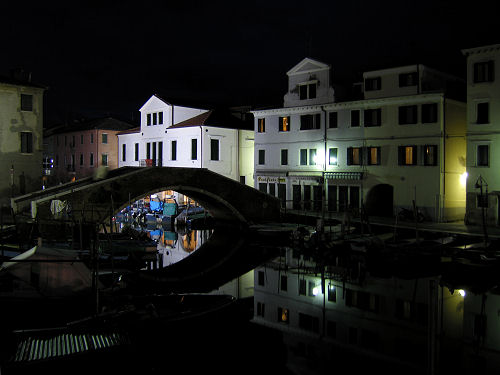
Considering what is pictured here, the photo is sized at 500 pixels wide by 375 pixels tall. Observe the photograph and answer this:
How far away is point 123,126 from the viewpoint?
2165 inches

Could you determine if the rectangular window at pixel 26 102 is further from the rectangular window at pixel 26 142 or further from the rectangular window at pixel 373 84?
the rectangular window at pixel 373 84

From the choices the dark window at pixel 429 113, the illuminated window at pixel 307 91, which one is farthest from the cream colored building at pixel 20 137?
the dark window at pixel 429 113

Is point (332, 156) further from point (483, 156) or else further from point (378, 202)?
point (483, 156)

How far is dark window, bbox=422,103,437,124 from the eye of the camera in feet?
97.3

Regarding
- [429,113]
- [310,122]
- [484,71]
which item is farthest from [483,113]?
[310,122]

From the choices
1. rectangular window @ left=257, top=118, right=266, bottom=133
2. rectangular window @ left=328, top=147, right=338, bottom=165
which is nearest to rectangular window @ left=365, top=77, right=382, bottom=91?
rectangular window @ left=328, top=147, right=338, bottom=165

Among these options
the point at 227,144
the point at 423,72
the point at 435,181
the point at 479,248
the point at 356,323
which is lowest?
the point at 356,323

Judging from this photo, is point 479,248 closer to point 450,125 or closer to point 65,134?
point 450,125

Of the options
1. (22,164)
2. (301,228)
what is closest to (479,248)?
(301,228)

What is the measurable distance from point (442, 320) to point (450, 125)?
19153 mm

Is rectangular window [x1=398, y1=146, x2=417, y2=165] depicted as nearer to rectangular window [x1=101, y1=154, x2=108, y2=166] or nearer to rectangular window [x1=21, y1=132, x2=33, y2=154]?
rectangular window [x1=21, y1=132, x2=33, y2=154]

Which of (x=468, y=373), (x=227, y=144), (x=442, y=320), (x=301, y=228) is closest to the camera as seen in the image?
(x=468, y=373)

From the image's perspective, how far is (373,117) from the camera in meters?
32.8

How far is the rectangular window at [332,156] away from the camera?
3484 centimetres
